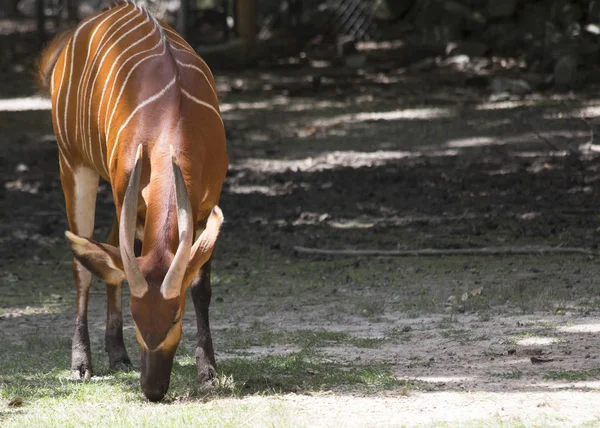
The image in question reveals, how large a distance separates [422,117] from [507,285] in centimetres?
759

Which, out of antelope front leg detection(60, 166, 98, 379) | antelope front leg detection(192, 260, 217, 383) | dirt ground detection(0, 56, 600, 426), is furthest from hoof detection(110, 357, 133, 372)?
antelope front leg detection(192, 260, 217, 383)

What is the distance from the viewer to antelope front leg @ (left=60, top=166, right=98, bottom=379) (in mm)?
5992

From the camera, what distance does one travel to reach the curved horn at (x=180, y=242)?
184 inches

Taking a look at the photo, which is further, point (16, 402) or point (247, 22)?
point (247, 22)

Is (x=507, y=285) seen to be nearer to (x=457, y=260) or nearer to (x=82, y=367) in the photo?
(x=457, y=260)

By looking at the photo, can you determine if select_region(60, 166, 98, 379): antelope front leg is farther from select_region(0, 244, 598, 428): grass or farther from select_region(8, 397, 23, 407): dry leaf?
select_region(8, 397, 23, 407): dry leaf

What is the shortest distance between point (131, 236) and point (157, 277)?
20cm

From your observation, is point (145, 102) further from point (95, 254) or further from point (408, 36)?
point (408, 36)

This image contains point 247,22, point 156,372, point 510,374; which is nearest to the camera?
point 156,372

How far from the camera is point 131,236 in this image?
4742 millimetres

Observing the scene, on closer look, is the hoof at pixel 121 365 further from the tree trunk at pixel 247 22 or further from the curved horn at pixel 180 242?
the tree trunk at pixel 247 22

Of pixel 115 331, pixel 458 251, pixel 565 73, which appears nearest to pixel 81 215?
pixel 115 331

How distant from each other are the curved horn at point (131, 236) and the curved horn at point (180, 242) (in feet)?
0.34

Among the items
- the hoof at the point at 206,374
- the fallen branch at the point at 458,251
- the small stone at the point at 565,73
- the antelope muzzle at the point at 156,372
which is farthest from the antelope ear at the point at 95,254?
the small stone at the point at 565,73
